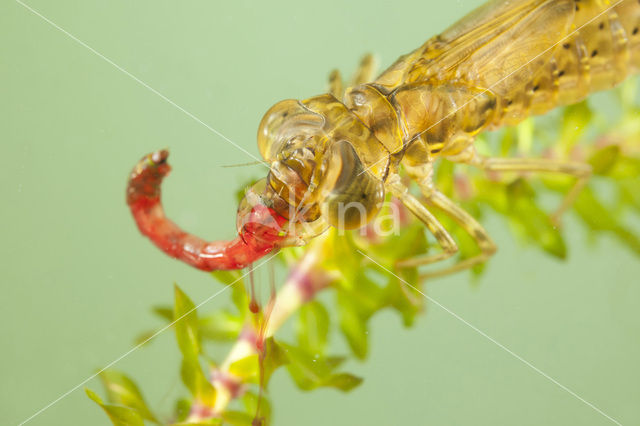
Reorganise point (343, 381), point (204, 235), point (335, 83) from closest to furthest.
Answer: point (343, 381) → point (204, 235) → point (335, 83)

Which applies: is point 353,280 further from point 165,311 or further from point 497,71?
point 497,71

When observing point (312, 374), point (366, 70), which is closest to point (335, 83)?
point (366, 70)

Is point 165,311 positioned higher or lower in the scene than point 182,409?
higher

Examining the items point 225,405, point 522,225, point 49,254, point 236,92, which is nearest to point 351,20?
point 236,92

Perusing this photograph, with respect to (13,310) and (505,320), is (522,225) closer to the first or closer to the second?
(505,320)

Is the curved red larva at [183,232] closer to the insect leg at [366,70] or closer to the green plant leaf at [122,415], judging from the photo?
the green plant leaf at [122,415]

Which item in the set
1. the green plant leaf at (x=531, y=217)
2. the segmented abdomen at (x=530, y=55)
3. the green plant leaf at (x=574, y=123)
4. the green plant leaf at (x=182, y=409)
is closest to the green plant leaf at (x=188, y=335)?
the green plant leaf at (x=182, y=409)
